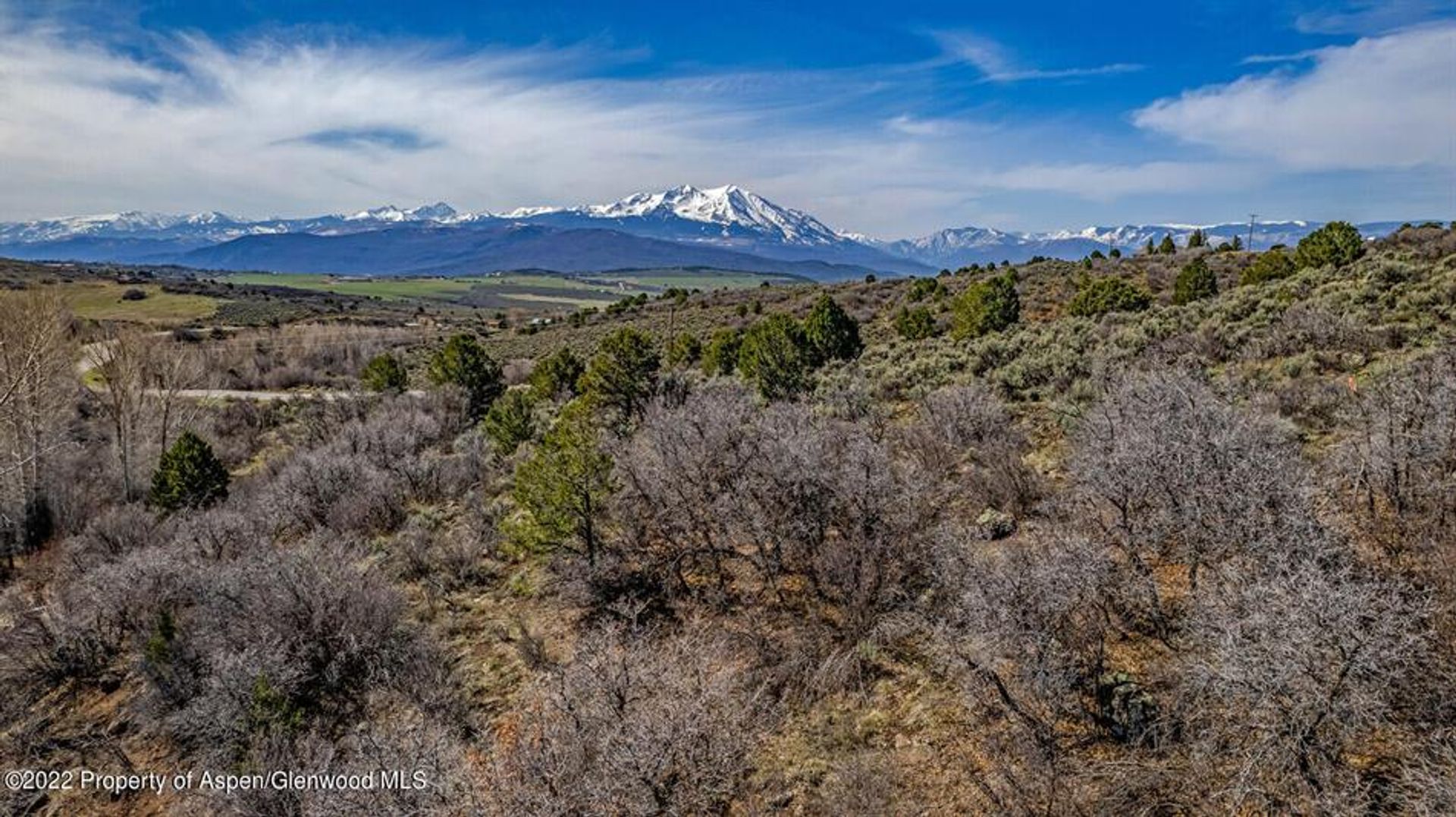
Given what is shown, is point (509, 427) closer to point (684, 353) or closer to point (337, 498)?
point (337, 498)

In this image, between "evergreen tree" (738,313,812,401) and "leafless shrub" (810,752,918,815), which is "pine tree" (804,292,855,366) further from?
"leafless shrub" (810,752,918,815)

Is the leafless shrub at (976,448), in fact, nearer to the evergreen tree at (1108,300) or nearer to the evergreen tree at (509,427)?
the evergreen tree at (509,427)

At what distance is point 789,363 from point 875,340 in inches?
619

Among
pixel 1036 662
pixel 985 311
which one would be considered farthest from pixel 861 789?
pixel 985 311

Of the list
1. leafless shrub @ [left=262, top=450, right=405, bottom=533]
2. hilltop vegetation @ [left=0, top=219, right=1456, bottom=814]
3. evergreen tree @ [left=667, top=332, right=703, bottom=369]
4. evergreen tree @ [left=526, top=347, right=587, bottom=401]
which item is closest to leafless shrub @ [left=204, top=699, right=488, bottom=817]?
hilltop vegetation @ [left=0, top=219, right=1456, bottom=814]

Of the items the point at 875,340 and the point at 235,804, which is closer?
the point at 235,804

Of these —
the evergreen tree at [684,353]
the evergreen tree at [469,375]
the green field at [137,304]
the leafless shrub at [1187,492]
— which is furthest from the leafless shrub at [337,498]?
the green field at [137,304]

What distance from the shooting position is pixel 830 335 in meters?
25.4

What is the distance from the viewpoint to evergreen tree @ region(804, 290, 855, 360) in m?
25.2

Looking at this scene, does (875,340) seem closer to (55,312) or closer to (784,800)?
(784,800)

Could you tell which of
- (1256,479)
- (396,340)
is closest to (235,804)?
(1256,479)

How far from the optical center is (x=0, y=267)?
116 m

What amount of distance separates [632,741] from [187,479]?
20.1 metres

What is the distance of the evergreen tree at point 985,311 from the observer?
2656cm
